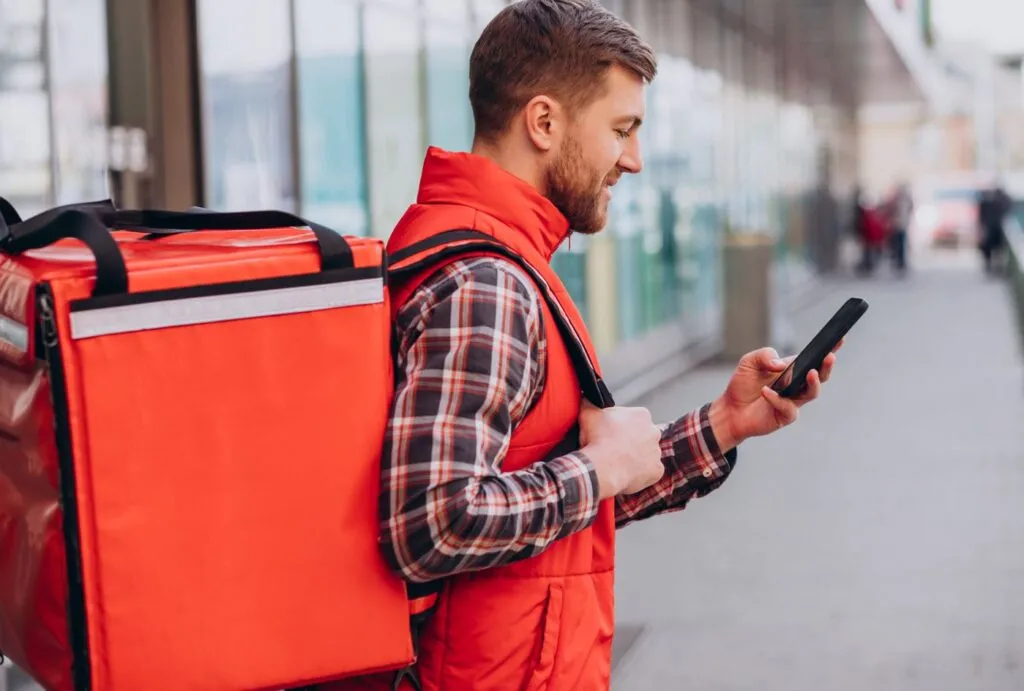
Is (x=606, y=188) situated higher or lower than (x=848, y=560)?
higher

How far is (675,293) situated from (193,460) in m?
13.4

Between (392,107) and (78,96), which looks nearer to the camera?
(78,96)

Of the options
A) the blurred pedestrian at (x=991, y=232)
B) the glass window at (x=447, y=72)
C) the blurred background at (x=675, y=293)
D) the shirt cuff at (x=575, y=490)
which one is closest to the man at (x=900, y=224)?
the blurred pedestrian at (x=991, y=232)

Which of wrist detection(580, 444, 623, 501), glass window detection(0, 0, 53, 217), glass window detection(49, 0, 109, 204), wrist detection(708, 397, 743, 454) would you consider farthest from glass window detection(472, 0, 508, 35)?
wrist detection(580, 444, 623, 501)

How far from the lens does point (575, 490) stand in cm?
182

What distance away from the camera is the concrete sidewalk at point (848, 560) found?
4.92 meters

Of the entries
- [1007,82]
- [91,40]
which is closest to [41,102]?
[91,40]

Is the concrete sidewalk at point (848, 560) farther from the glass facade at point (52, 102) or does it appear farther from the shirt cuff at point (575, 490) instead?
the shirt cuff at point (575, 490)

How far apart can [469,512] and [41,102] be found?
4183 mm

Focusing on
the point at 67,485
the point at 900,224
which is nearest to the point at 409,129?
the point at 67,485

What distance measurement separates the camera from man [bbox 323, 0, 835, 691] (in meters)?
1.72

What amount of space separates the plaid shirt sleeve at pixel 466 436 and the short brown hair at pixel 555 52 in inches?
10.6

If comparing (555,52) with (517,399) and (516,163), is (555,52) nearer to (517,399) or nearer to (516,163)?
(516,163)

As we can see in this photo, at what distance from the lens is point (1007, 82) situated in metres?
72.9
